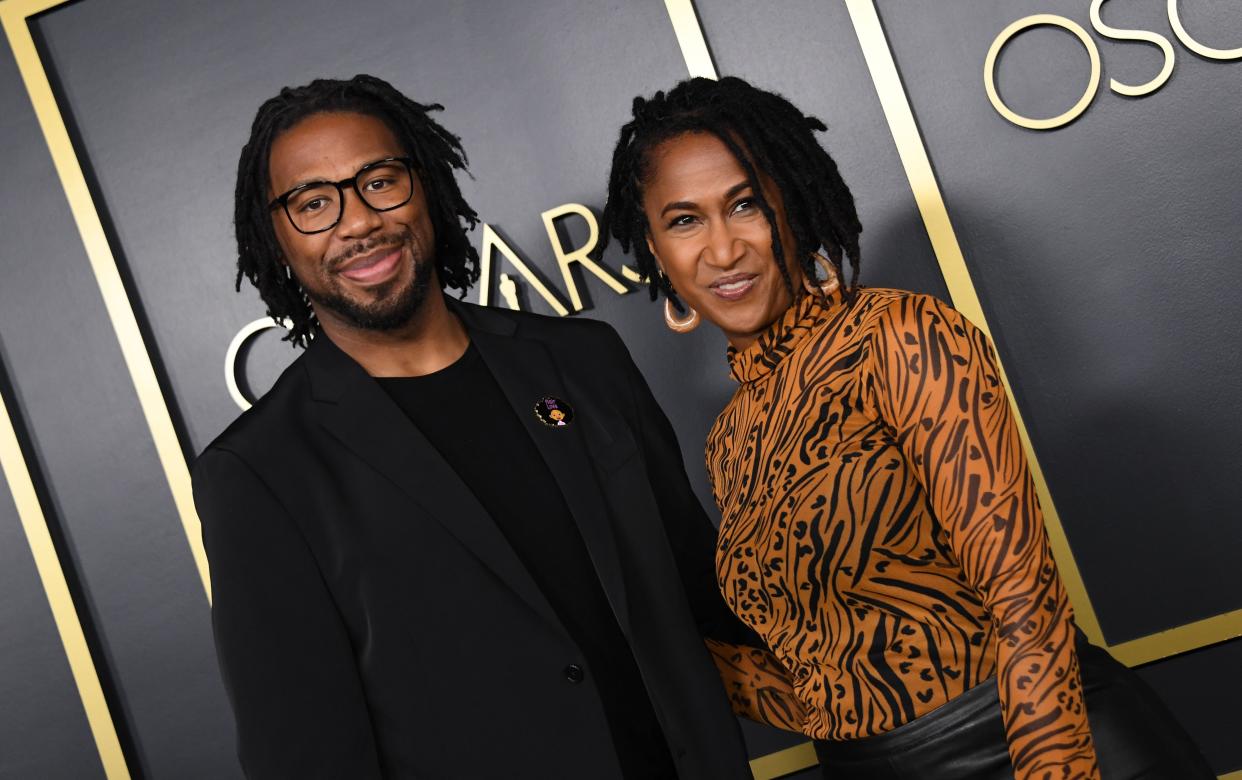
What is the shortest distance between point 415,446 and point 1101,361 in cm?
181

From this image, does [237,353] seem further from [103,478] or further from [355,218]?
[355,218]

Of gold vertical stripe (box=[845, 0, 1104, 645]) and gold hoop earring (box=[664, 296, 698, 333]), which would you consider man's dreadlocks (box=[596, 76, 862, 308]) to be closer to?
gold hoop earring (box=[664, 296, 698, 333])

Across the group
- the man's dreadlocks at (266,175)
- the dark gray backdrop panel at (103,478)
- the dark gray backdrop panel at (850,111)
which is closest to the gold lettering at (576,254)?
the dark gray backdrop panel at (850,111)

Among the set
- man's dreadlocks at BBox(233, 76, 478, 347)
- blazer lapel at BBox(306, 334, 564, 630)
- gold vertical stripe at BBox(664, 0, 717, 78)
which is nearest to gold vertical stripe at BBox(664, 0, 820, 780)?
gold vertical stripe at BBox(664, 0, 717, 78)

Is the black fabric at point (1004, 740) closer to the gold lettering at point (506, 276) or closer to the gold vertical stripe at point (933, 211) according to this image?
the gold vertical stripe at point (933, 211)

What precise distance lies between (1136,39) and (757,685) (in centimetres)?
181

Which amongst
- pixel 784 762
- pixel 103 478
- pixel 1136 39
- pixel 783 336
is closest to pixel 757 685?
pixel 783 336

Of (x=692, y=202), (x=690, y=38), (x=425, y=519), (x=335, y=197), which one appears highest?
(x=690, y=38)

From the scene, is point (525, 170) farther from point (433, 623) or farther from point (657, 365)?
point (433, 623)

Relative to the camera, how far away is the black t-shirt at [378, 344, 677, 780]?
1913 millimetres

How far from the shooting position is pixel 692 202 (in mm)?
1988

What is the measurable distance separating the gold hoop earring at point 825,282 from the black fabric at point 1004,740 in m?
0.66

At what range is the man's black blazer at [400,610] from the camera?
172 centimetres

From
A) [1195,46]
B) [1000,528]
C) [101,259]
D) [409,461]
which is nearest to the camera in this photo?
[1000,528]
